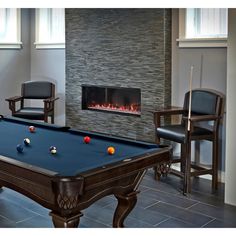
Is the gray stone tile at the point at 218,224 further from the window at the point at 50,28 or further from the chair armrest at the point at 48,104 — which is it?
the window at the point at 50,28

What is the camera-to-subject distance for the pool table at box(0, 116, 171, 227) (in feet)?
6.96

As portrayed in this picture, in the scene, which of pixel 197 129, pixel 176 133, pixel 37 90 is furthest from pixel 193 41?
pixel 37 90

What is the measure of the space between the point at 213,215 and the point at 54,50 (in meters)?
4.02

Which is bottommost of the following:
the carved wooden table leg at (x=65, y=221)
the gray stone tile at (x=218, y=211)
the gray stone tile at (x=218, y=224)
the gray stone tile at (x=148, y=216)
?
the gray stone tile at (x=218, y=224)

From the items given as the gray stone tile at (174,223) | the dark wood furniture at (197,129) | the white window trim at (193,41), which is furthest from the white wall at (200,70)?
the gray stone tile at (174,223)

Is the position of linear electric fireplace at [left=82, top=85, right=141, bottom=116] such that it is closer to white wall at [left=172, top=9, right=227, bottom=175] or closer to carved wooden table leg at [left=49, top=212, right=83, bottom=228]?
white wall at [left=172, top=9, right=227, bottom=175]

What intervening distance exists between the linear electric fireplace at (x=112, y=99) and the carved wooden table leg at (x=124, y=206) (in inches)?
95.5

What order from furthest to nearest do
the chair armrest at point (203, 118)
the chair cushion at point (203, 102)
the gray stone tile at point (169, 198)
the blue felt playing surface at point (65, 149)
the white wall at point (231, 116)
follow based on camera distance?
1. the chair cushion at point (203, 102)
2. the chair armrest at point (203, 118)
3. the gray stone tile at point (169, 198)
4. the white wall at point (231, 116)
5. the blue felt playing surface at point (65, 149)

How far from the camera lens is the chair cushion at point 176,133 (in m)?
3.95

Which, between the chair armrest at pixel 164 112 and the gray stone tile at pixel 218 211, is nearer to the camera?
the gray stone tile at pixel 218 211

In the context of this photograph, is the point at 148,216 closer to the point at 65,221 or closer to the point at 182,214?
the point at 182,214

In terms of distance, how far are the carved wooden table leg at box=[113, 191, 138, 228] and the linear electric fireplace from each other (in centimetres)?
243

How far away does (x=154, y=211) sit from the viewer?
3.47 meters
